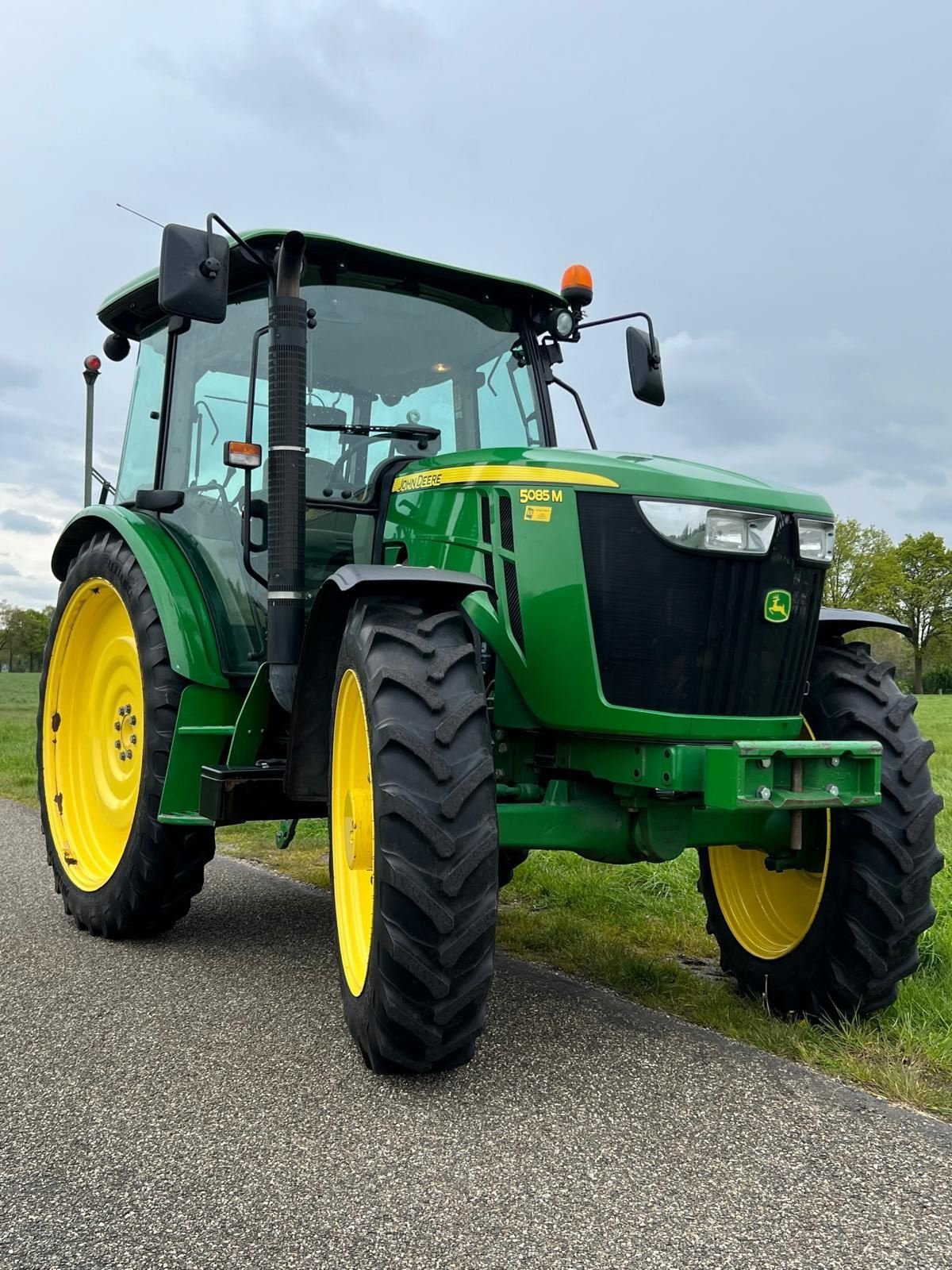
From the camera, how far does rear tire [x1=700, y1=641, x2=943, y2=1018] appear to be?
3188 millimetres

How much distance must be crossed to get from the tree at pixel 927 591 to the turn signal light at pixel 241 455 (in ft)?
167

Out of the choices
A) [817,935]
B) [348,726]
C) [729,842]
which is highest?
[348,726]

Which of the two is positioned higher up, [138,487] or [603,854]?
[138,487]

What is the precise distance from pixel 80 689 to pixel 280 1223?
336 cm

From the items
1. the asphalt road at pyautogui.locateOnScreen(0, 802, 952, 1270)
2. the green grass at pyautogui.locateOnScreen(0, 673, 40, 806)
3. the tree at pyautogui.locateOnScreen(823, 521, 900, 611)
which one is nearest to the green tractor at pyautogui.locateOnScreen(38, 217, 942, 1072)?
the asphalt road at pyautogui.locateOnScreen(0, 802, 952, 1270)

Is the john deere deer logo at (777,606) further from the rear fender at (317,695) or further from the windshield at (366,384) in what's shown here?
the windshield at (366,384)

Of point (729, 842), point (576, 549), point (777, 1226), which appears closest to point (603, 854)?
point (729, 842)

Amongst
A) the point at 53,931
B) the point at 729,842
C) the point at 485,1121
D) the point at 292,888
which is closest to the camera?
the point at 485,1121

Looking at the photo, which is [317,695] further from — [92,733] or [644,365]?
[92,733]

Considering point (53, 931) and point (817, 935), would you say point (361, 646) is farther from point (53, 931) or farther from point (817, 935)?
point (53, 931)

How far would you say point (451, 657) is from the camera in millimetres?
2822

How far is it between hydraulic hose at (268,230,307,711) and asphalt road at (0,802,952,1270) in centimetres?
114

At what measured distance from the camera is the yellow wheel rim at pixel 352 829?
3072 mm

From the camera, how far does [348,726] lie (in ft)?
10.5
